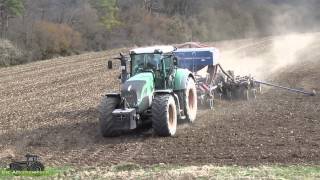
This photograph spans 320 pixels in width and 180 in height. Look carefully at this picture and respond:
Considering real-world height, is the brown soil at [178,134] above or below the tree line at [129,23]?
below

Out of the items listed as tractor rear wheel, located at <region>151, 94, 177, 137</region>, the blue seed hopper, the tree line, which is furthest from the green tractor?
the tree line

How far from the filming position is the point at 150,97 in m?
14.7

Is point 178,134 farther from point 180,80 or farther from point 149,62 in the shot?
point 149,62

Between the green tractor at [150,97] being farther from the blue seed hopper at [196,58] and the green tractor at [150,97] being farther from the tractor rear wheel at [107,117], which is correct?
the blue seed hopper at [196,58]

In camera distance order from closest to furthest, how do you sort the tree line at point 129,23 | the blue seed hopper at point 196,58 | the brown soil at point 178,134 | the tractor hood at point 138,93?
the brown soil at point 178,134, the tractor hood at point 138,93, the blue seed hopper at point 196,58, the tree line at point 129,23

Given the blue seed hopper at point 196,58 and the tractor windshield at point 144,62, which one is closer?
the tractor windshield at point 144,62

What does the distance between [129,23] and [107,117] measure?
50348 millimetres

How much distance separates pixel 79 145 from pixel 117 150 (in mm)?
1259

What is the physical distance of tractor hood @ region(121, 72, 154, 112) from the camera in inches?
558

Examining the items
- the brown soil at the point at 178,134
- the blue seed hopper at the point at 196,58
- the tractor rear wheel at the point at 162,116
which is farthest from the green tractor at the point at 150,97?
the blue seed hopper at the point at 196,58

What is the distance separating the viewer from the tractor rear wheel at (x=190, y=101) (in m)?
15.8

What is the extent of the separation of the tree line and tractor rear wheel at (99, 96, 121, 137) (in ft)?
113

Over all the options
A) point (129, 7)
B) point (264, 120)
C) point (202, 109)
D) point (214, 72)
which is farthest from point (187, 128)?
point (129, 7)

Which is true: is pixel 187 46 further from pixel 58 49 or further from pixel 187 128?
pixel 58 49
